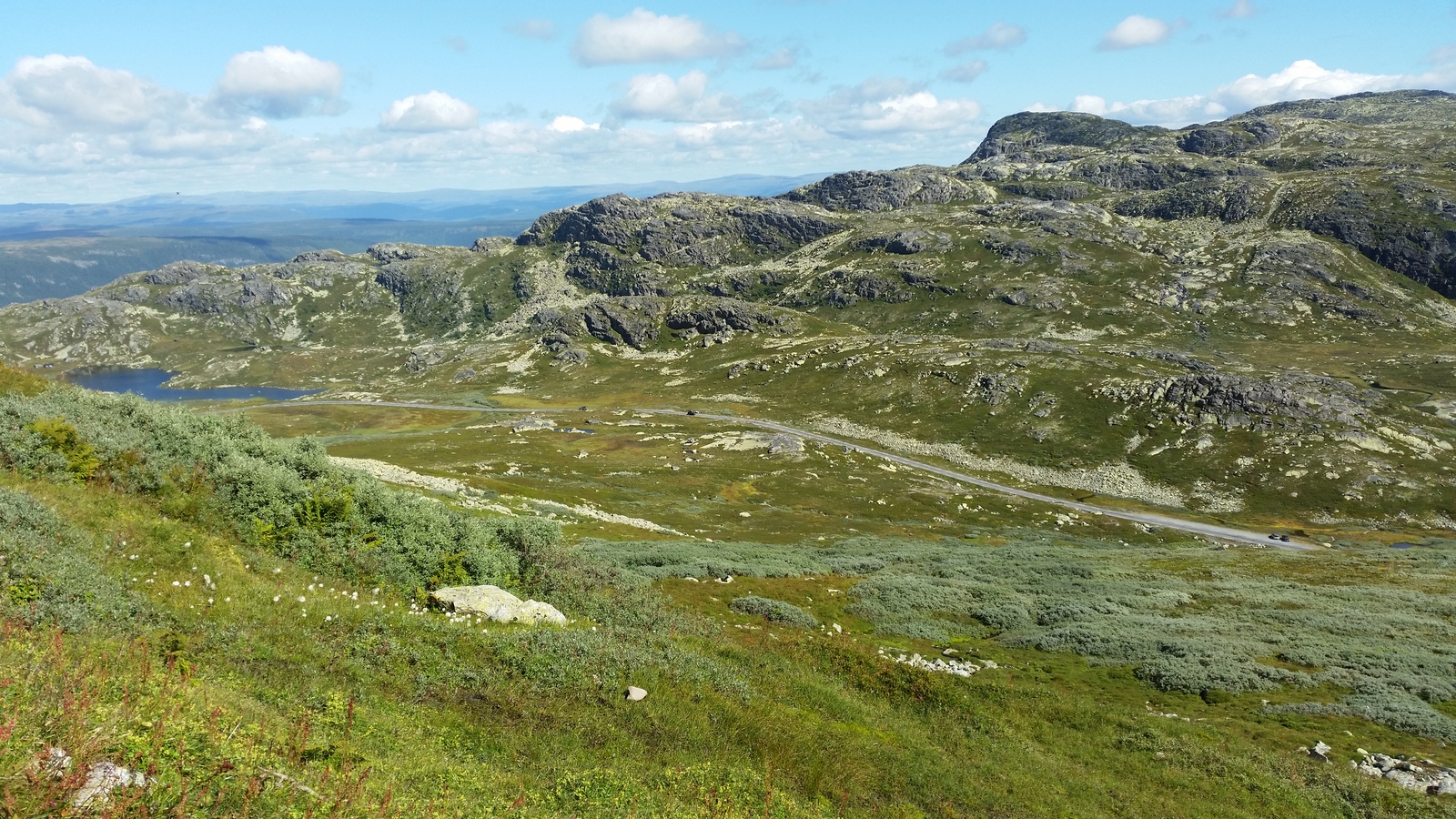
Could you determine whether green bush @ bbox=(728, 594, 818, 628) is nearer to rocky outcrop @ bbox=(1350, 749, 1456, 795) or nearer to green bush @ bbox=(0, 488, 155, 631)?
rocky outcrop @ bbox=(1350, 749, 1456, 795)

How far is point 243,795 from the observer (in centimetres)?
855

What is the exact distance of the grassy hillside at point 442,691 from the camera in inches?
395

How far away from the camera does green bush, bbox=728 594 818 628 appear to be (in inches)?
1378

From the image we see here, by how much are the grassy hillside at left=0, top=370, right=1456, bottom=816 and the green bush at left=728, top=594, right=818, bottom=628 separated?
132 inches

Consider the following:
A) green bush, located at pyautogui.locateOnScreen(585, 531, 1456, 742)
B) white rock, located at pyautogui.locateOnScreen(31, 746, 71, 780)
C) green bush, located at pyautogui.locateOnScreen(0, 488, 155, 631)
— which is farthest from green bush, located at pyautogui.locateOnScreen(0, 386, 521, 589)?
green bush, located at pyautogui.locateOnScreen(585, 531, 1456, 742)

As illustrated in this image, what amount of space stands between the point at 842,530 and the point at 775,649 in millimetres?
67653

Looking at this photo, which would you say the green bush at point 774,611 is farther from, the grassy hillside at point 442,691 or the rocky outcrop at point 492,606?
the rocky outcrop at point 492,606

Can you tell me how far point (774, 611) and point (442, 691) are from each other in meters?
23.8

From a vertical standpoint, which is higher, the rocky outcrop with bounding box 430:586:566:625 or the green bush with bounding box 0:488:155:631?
the green bush with bounding box 0:488:155:631

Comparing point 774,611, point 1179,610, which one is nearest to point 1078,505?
point 1179,610

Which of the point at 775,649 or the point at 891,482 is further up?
the point at 775,649

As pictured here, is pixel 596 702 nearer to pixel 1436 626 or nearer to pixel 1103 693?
pixel 1103 693

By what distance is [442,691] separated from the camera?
1471 cm

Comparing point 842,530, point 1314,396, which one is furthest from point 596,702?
point 1314,396
